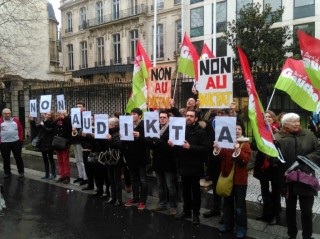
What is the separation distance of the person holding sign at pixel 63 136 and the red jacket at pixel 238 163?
4.58 m

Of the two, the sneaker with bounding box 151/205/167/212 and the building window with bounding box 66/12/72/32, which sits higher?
the building window with bounding box 66/12/72/32

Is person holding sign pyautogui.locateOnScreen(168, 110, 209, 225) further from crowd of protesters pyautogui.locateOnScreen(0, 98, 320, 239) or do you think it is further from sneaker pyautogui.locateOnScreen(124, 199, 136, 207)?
sneaker pyautogui.locateOnScreen(124, 199, 136, 207)

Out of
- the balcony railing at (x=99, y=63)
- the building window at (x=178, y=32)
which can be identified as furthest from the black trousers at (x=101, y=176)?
the balcony railing at (x=99, y=63)

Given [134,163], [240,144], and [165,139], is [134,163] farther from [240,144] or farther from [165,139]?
[240,144]

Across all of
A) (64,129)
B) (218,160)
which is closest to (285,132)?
(218,160)

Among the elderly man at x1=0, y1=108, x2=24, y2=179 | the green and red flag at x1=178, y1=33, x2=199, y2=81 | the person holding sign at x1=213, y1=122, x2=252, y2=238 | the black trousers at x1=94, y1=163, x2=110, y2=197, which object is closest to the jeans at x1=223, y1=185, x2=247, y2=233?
the person holding sign at x1=213, y1=122, x2=252, y2=238

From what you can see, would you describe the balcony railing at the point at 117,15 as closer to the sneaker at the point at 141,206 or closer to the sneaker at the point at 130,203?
the sneaker at the point at 130,203

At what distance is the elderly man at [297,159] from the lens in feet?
15.0

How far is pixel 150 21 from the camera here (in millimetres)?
34969

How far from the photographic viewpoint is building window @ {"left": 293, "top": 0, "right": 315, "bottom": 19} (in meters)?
25.9

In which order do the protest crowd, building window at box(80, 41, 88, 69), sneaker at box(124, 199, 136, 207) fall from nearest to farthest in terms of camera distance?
the protest crowd → sneaker at box(124, 199, 136, 207) → building window at box(80, 41, 88, 69)

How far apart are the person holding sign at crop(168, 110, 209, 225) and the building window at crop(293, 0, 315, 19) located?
24.3 meters

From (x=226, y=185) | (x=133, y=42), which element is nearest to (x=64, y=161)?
(x=226, y=185)

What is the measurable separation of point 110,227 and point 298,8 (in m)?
25.9
